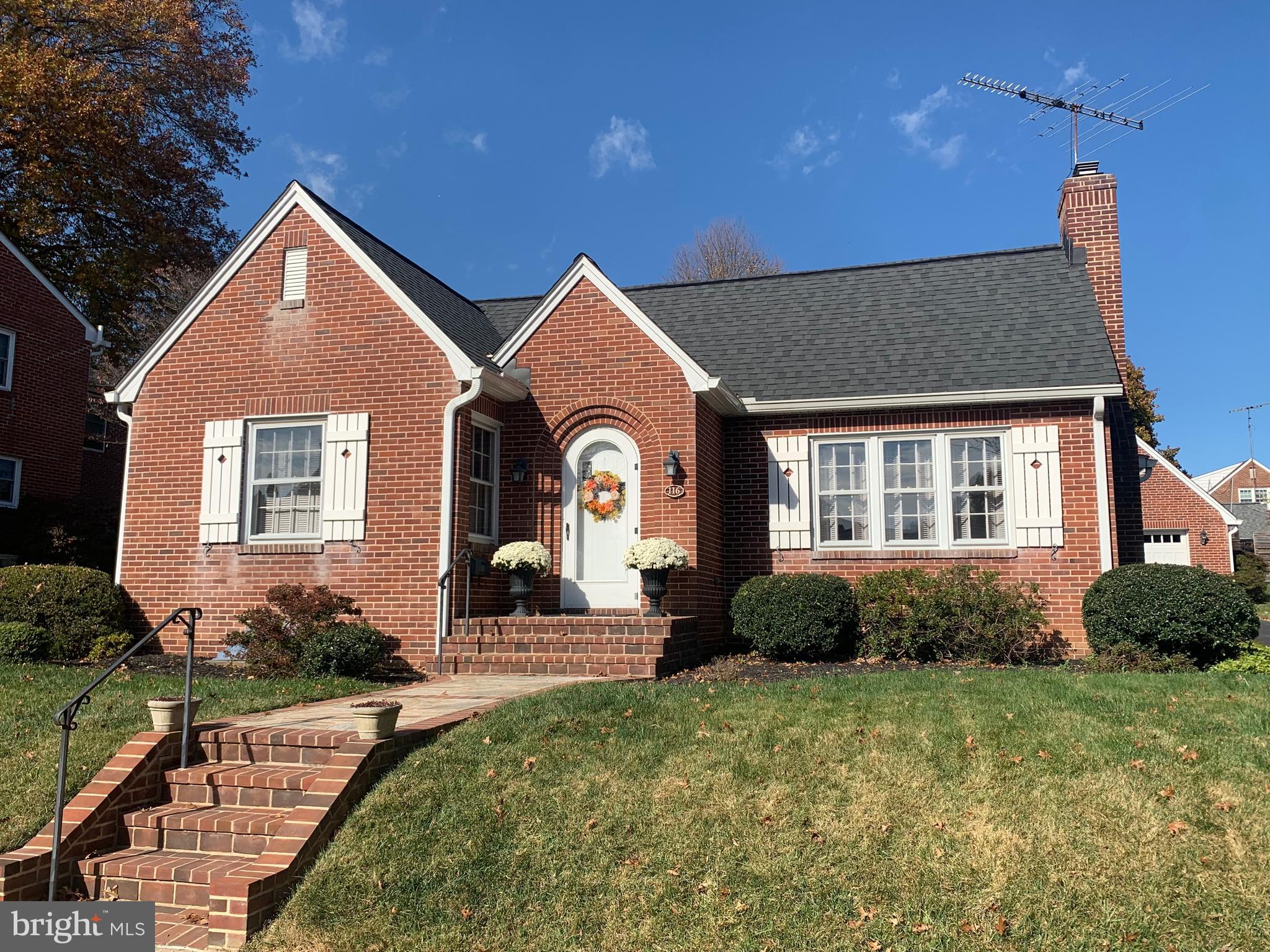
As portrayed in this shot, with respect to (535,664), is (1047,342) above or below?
above

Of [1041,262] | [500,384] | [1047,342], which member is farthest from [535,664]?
[1041,262]

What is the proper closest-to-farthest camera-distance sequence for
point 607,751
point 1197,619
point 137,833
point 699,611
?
point 137,833
point 607,751
point 1197,619
point 699,611

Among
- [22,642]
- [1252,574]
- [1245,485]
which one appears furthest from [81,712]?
[1245,485]

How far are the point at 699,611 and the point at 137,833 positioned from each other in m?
7.44

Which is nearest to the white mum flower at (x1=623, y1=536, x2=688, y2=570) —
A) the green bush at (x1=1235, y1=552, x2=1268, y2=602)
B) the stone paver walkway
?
the stone paver walkway

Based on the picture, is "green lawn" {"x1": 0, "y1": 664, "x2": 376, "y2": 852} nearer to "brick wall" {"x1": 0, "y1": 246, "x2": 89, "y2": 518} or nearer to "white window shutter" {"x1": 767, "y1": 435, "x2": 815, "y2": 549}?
"white window shutter" {"x1": 767, "y1": 435, "x2": 815, "y2": 549}

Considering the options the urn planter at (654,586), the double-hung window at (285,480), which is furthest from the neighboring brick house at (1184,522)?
the double-hung window at (285,480)

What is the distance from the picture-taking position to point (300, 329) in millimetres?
12875

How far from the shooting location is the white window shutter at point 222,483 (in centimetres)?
1268

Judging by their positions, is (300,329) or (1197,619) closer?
(1197,619)

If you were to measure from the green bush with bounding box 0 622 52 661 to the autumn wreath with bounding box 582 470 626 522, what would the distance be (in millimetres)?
6899

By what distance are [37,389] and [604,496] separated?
14.5m

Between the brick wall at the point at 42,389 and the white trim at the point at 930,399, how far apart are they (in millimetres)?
15695

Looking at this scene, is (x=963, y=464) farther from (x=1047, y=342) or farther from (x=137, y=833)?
(x=137, y=833)
